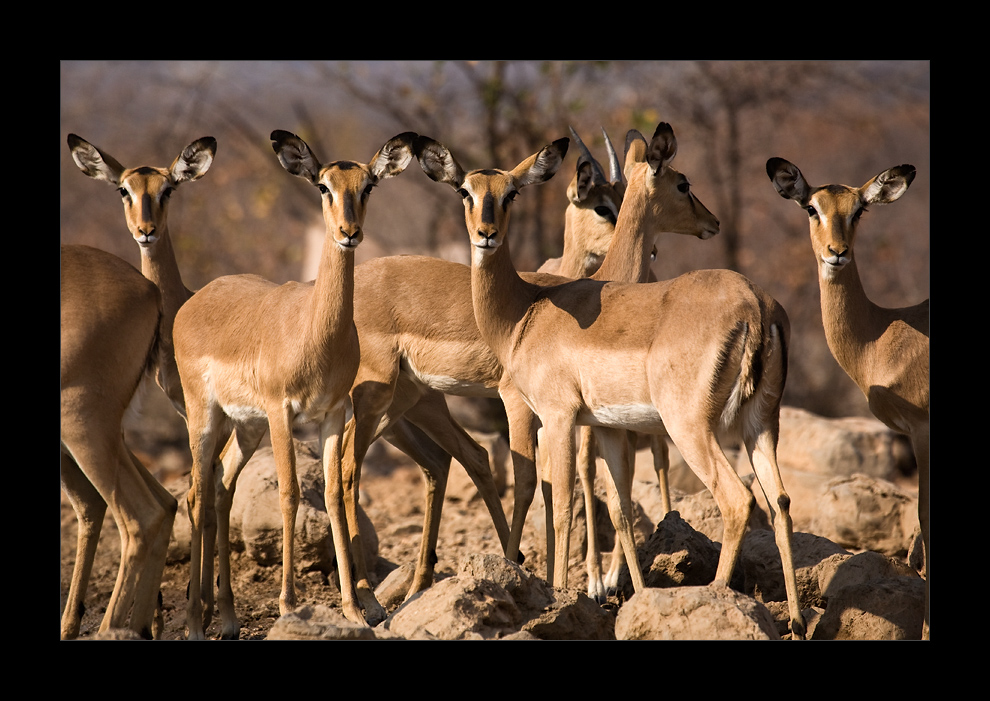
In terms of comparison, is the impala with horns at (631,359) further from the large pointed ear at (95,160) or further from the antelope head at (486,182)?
the large pointed ear at (95,160)

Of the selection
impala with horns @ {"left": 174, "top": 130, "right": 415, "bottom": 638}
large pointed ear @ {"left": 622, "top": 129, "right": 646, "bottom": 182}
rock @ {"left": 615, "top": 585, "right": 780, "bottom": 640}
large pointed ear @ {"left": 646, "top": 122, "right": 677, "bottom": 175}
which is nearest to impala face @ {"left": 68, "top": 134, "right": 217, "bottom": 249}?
impala with horns @ {"left": 174, "top": 130, "right": 415, "bottom": 638}

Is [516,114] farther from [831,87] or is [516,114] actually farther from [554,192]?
[831,87]

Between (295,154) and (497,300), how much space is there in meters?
1.70

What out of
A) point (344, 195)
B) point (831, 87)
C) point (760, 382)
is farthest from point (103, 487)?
point (831, 87)

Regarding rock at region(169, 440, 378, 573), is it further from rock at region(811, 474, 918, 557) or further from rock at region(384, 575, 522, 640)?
rock at region(811, 474, 918, 557)

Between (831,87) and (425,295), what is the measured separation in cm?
1127

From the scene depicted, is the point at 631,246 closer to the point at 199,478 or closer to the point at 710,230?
the point at 710,230

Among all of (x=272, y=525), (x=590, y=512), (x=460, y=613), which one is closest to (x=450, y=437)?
(x=590, y=512)

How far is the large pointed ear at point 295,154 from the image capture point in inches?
274

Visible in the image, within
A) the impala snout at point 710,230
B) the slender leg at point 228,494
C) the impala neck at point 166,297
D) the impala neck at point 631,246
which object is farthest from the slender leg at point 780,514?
the impala neck at point 166,297

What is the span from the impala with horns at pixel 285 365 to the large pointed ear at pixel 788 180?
2538mm

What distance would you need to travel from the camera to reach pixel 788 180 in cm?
730

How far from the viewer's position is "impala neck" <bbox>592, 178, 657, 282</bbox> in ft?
29.0

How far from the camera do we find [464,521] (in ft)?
36.2
